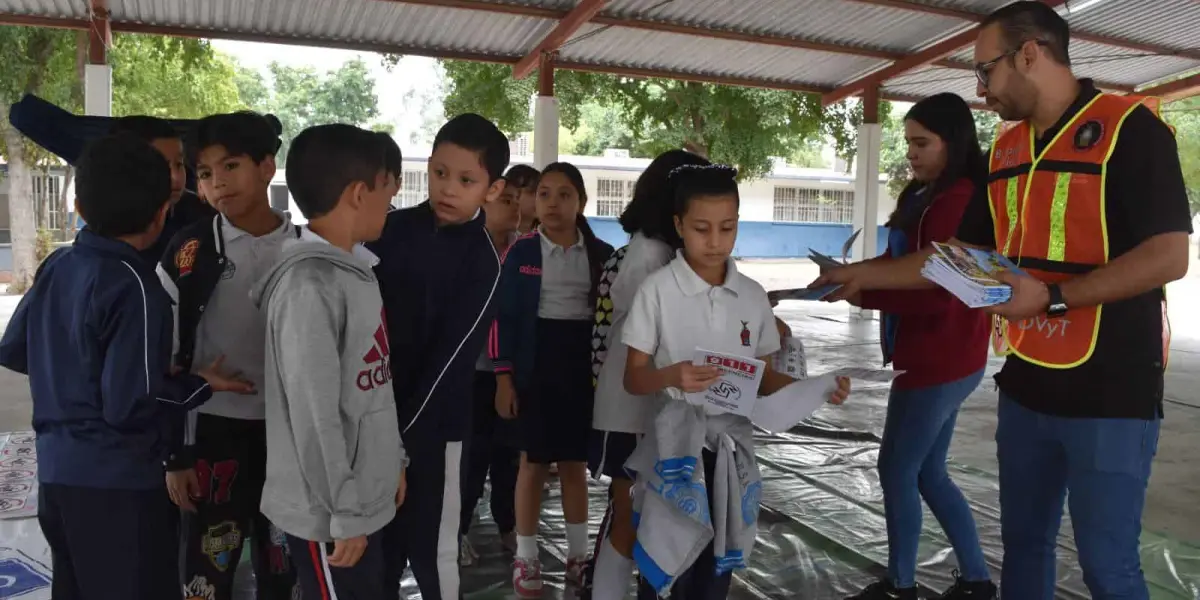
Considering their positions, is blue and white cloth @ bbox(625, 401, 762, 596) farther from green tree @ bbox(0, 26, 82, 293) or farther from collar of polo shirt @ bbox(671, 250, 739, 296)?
green tree @ bbox(0, 26, 82, 293)

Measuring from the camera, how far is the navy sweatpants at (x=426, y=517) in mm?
2166

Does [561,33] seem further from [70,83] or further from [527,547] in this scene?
[70,83]

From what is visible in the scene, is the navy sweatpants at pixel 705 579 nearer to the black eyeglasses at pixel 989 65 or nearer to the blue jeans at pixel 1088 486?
the blue jeans at pixel 1088 486

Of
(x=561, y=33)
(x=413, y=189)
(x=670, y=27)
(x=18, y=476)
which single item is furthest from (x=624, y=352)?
(x=413, y=189)

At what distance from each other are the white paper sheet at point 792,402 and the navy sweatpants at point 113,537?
1.41 meters

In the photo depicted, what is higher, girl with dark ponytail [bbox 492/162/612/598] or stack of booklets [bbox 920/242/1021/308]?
stack of booklets [bbox 920/242/1021/308]

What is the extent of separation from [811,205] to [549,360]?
27.2m

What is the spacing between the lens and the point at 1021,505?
2072mm

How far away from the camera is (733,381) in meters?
2.04

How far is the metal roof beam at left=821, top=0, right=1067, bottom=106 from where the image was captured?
9.68 metres

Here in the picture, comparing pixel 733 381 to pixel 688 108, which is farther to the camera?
pixel 688 108

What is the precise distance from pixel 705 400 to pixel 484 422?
54.4 inches

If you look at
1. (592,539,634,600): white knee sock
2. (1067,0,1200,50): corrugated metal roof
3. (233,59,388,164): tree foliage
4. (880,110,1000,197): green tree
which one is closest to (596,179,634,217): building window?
(880,110,1000,197): green tree

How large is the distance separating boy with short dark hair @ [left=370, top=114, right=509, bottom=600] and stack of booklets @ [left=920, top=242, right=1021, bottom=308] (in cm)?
112
